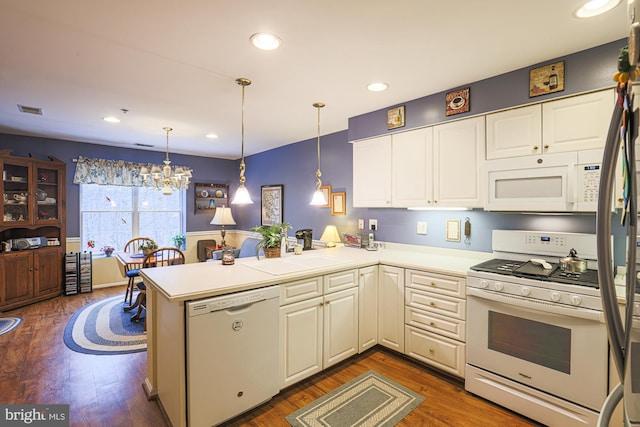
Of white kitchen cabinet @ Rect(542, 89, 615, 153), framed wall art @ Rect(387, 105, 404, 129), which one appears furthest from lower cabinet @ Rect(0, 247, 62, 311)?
white kitchen cabinet @ Rect(542, 89, 615, 153)

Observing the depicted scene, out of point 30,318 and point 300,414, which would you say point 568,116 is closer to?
point 300,414

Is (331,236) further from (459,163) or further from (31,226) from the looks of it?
(31,226)

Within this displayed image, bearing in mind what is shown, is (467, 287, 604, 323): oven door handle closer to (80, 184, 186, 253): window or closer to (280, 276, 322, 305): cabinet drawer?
(280, 276, 322, 305): cabinet drawer

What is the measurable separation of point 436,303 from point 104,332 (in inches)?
137

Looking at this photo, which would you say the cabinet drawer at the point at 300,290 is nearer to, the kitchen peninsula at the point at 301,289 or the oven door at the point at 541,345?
the kitchen peninsula at the point at 301,289

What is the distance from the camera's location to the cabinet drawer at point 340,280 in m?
2.46

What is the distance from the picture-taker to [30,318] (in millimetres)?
3697

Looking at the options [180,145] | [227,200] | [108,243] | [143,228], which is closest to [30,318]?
[108,243]

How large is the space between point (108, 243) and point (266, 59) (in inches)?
188

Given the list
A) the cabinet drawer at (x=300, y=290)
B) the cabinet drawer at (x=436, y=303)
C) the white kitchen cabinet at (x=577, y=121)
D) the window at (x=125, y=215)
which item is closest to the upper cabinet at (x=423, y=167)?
the white kitchen cabinet at (x=577, y=121)

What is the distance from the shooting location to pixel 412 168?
2.94 meters

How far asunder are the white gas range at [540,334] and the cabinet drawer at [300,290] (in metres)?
1.13

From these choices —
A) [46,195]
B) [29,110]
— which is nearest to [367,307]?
[29,110]

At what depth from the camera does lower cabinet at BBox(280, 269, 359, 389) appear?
2203mm
